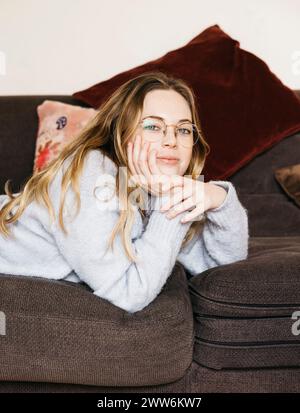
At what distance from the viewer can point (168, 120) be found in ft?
4.06

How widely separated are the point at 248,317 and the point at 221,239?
23 cm

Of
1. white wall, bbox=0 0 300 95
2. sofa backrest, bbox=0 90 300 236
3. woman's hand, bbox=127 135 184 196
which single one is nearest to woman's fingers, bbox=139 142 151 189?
woman's hand, bbox=127 135 184 196

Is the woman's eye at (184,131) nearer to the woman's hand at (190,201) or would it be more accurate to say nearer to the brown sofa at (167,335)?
the woman's hand at (190,201)

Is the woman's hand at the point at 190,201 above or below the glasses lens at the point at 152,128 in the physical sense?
below

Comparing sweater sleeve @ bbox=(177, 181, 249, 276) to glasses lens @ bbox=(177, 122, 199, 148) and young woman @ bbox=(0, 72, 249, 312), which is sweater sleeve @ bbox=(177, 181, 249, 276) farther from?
glasses lens @ bbox=(177, 122, 199, 148)

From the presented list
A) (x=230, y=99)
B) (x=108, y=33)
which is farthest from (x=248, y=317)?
(x=108, y=33)

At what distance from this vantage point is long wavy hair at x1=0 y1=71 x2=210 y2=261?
112cm

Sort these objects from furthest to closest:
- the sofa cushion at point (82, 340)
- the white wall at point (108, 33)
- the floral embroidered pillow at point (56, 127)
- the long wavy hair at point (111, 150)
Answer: the white wall at point (108, 33)
the floral embroidered pillow at point (56, 127)
the long wavy hair at point (111, 150)
the sofa cushion at point (82, 340)

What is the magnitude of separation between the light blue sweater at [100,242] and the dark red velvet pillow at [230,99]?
0.61m

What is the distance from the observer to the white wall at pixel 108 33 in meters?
2.26

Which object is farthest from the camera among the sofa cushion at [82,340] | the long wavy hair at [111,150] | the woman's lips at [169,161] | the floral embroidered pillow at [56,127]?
the floral embroidered pillow at [56,127]

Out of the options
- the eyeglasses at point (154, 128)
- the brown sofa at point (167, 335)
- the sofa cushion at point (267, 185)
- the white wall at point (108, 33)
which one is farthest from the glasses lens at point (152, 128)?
the white wall at point (108, 33)

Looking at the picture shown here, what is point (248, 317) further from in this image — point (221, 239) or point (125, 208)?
point (125, 208)

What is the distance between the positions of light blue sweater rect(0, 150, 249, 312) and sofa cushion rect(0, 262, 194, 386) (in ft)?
0.17
